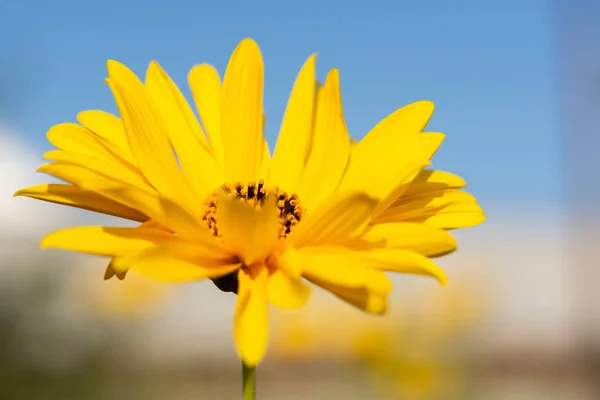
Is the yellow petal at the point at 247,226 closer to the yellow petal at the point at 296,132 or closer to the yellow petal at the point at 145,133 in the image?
the yellow petal at the point at 145,133

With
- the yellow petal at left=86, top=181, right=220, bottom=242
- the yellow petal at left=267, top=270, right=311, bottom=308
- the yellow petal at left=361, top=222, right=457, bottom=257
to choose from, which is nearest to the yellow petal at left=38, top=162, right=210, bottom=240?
the yellow petal at left=86, top=181, right=220, bottom=242

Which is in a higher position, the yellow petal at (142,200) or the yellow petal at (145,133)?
the yellow petal at (145,133)

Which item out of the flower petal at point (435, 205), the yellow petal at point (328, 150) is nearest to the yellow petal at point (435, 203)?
the flower petal at point (435, 205)

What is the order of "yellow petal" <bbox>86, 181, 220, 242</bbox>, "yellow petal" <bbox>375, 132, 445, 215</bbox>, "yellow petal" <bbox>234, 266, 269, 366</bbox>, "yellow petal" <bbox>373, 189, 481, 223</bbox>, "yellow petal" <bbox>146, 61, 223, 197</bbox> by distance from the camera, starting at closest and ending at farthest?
1. "yellow petal" <bbox>234, 266, 269, 366</bbox>
2. "yellow petal" <bbox>86, 181, 220, 242</bbox>
3. "yellow petal" <bbox>375, 132, 445, 215</bbox>
4. "yellow petal" <bbox>373, 189, 481, 223</bbox>
5. "yellow petal" <bbox>146, 61, 223, 197</bbox>

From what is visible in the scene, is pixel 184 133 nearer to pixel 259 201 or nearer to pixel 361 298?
pixel 259 201

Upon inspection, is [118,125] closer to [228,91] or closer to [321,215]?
[228,91]

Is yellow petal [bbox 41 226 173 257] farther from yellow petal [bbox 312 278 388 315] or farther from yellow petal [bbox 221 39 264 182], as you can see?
yellow petal [bbox 221 39 264 182]
